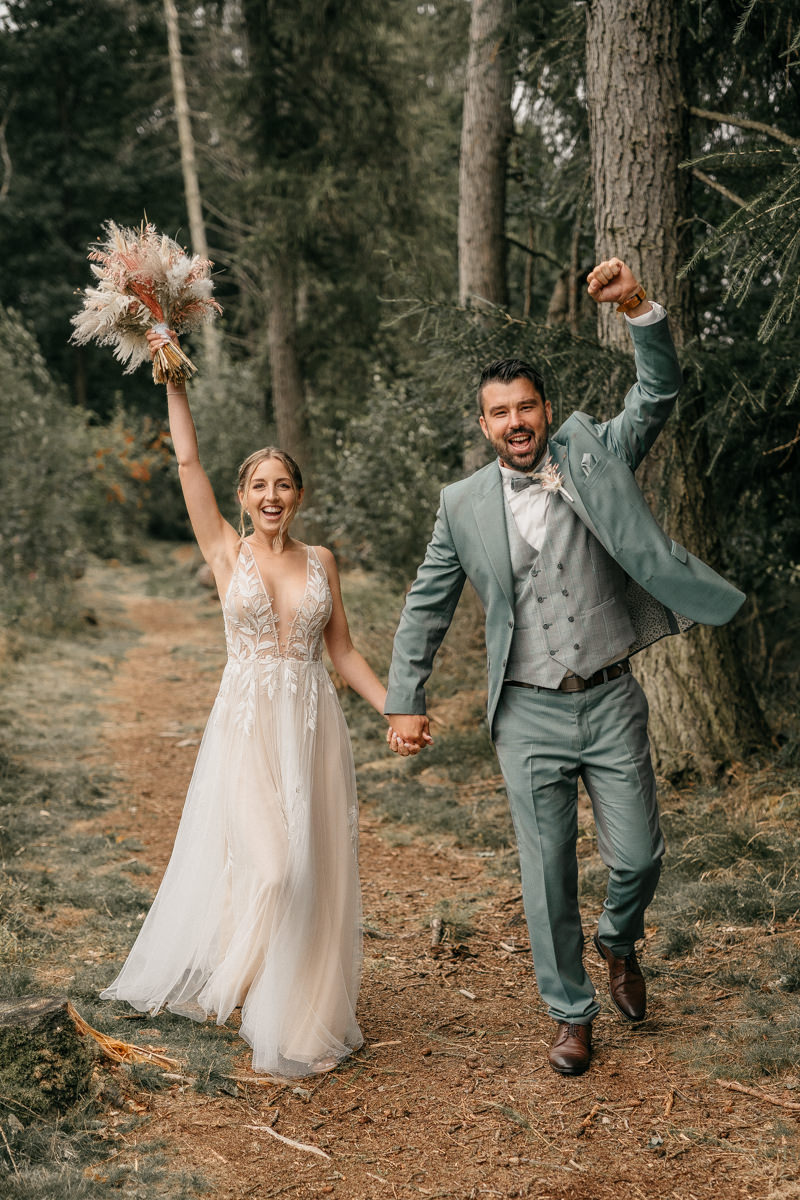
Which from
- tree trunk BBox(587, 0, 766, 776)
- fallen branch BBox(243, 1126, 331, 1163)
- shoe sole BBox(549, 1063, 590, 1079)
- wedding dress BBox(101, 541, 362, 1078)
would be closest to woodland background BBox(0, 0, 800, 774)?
tree trunk BBox(587, 0, 766, 776)

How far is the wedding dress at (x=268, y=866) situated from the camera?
3883 millimetres

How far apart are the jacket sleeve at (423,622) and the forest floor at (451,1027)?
4.28ft

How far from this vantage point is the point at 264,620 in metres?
4.20

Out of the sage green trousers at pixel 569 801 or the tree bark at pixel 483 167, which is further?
the tree bark at pixel 483 167

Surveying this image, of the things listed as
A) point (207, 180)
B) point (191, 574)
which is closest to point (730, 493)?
point (191, 574)

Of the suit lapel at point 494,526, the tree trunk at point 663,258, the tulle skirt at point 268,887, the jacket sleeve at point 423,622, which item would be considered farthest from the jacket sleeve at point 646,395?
the tree trunk at point 663,258

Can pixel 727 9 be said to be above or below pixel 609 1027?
above

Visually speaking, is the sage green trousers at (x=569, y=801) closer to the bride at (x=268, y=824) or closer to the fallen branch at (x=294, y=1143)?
the bride at (x=268, y=824)

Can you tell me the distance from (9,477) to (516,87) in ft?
27.4

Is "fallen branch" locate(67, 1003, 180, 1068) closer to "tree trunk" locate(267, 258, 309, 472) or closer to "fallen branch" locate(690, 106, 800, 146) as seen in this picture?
"fallen branch" locate(690, 106, 800, 146)

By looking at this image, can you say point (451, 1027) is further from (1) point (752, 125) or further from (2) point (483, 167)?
(2) point (483, 167)

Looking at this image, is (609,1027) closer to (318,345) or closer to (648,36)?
(648,36)

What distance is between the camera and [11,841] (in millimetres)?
6594

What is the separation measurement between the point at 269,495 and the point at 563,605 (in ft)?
4.05
